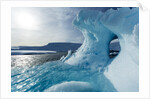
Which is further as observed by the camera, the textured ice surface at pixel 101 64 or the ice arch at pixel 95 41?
the ice arch at pixel 95 41

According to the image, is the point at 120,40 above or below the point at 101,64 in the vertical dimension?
above

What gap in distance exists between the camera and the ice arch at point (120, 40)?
6.49ft

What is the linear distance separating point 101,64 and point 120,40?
0.97m

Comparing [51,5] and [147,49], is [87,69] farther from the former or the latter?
[51,5]

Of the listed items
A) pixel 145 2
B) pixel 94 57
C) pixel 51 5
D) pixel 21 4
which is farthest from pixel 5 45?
pixel 145 2

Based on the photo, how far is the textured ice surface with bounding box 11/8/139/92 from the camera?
6.38 feet

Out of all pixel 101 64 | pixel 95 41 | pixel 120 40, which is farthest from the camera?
pixel 95 41

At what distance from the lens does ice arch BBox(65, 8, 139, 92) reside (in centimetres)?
198

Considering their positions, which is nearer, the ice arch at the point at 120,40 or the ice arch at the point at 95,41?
the ice arch at the point at 120,40

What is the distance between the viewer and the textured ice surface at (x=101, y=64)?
1943 millimetres

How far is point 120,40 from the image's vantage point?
2.91 m

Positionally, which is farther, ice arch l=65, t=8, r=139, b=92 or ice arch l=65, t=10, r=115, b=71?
ice arch l=65, t=10, r=115, b=71

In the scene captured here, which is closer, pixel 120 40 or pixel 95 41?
pixel 120 40

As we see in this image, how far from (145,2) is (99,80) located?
1934mm
